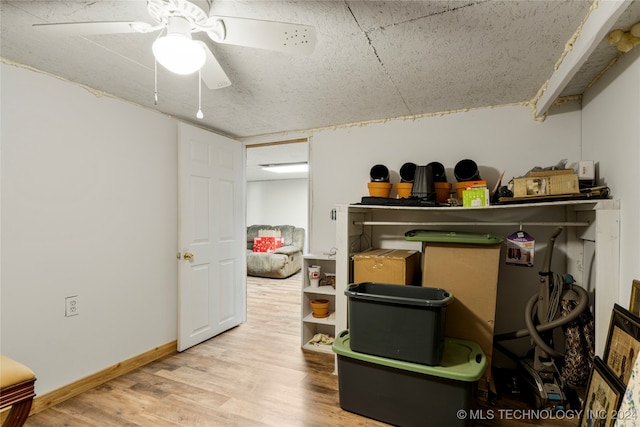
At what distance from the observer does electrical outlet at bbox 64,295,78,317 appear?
2074 millimetres

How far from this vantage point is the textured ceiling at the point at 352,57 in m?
1.36

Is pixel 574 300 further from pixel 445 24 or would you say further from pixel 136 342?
pixel 136 342

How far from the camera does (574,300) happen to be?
194cm

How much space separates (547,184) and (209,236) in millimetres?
2839

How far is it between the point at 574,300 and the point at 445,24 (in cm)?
184

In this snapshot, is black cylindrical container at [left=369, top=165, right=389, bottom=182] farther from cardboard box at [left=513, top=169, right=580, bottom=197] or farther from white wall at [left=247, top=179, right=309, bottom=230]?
white wall at [left=247, top=179, right=309, bottom=230]

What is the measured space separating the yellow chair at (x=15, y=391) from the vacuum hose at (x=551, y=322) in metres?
2.71

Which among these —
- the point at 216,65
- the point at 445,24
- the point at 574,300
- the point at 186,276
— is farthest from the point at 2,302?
the point at 574,300

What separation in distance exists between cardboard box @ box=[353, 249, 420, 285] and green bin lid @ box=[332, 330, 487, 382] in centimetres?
50

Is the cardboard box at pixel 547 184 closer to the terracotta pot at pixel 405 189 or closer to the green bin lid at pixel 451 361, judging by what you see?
the terracotta pot at pixel 405 189

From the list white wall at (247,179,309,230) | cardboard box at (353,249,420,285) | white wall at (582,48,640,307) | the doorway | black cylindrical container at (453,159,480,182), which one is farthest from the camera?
white wall at (247,179,309,230)

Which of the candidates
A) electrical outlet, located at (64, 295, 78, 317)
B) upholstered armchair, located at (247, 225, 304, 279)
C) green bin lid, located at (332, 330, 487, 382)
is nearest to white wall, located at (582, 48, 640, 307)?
green bin lid, located at (332, 330, 487, 382)

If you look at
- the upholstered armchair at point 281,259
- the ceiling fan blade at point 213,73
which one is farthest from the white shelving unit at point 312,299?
the upholstered armchair at point 281,259

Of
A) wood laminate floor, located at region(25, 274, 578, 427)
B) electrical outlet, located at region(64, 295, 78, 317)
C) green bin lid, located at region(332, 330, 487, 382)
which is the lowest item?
wood laminate floor, located at region(25, 274, 578, 427)
